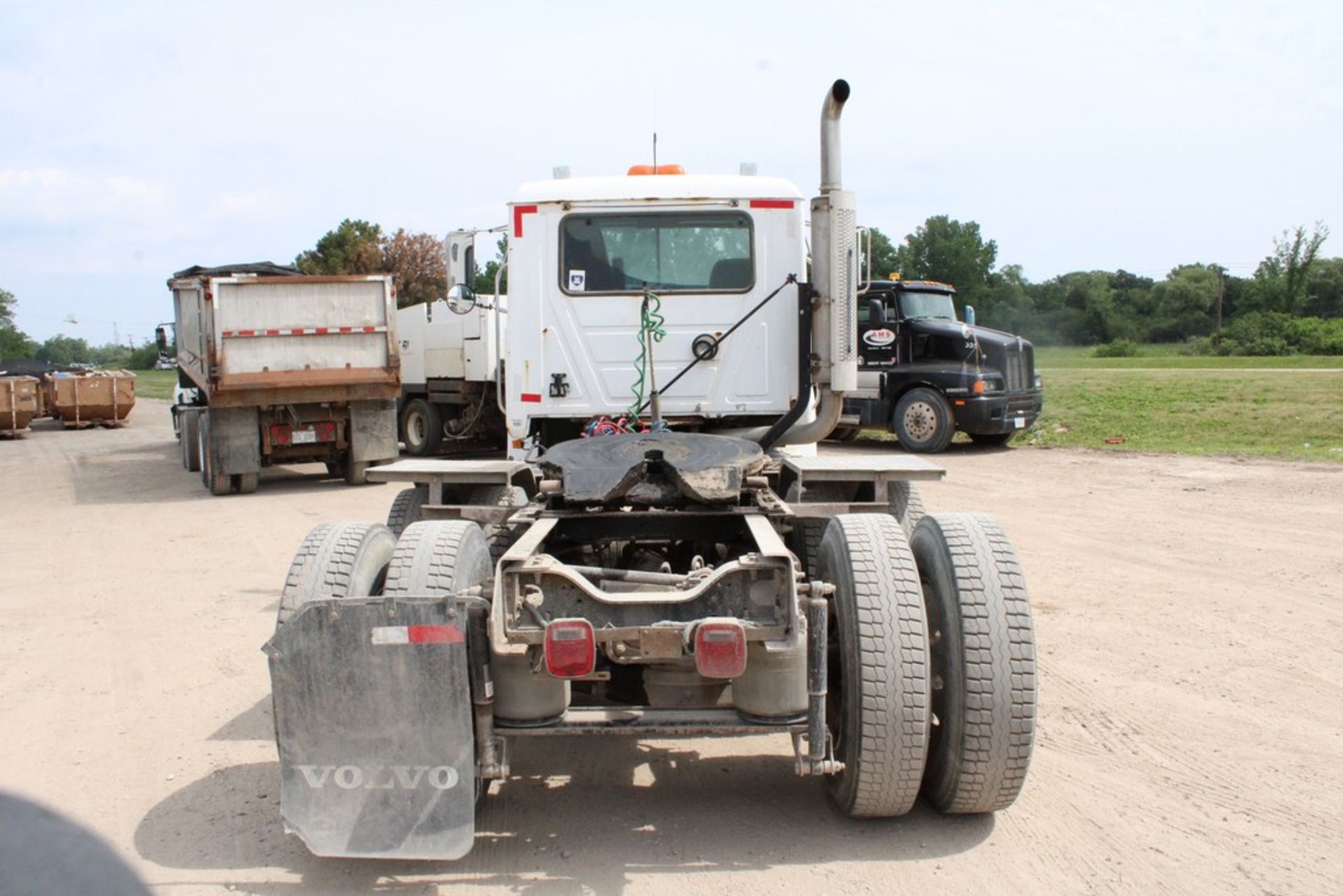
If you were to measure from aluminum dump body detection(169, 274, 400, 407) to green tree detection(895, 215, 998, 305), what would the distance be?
4123cm

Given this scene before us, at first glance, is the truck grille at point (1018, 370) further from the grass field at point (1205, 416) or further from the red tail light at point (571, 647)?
the red tail light at point (571, 647)

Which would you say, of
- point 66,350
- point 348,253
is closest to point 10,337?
point 66,350

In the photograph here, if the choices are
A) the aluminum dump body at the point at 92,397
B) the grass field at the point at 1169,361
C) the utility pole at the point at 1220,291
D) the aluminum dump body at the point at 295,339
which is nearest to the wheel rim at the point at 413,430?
the aluminum dump body at the point at 295,339

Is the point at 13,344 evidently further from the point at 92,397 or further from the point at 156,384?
the point at 92,397

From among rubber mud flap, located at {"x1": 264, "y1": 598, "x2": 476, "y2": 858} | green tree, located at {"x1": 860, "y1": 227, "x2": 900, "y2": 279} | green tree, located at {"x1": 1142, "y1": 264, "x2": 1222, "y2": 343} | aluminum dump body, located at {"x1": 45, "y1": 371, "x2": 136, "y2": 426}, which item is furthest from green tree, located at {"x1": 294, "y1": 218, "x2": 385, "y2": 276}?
green tree, located at {"x1": 1142, "y1": 264, "x2": 1222, "y2": 343}

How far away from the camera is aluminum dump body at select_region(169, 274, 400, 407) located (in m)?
14.3

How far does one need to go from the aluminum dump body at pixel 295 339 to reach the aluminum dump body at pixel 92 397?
14597 millimetres

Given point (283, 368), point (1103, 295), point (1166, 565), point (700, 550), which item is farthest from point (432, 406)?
point (1103, 295)

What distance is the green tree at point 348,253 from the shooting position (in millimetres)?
36719

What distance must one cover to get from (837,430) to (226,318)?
9.78 meters

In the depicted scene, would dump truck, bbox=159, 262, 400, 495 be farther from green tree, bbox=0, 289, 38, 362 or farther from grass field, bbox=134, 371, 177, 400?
green tree, bbox=0, 289, 38, 362

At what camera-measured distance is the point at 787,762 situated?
5148mm

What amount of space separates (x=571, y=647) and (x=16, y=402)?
26.6 metres

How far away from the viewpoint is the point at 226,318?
47.0 feet
